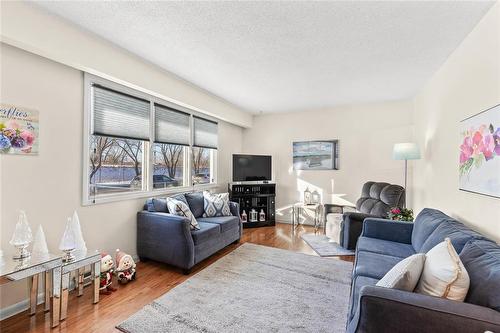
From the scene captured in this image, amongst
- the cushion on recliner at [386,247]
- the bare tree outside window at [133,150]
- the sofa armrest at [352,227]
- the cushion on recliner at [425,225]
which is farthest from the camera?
the sofa armrest at [352,227]

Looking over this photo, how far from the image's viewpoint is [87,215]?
98.8 inches

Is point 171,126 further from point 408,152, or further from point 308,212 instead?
point 408,152

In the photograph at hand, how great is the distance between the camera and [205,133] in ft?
14.5

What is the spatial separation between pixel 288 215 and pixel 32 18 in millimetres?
4818

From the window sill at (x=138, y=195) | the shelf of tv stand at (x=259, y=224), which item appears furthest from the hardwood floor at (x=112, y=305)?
the shelf of tv stand at (x=259, y=224)

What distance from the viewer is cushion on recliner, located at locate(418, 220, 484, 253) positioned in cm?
159

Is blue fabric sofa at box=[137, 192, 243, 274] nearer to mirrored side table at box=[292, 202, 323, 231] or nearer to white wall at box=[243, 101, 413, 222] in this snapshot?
mirrored side table at box=[292, 202, 323, 231]

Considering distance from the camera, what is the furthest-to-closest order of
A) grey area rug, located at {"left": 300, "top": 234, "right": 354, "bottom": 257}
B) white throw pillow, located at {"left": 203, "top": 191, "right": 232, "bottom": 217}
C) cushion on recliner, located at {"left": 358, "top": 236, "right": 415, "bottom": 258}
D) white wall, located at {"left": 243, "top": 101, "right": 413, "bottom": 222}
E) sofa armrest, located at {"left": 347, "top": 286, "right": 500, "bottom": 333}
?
white wall, located at {"left": 243, "top": 101, "right": 413, "bottom": 222}, white throw pillow, located at {"left": 203, "top": 191, "right": 232, "bottom": 217}, grey area rug, located at {"left": 300, "top": 234, "right": 354, "bottom": 257}, cushion on recliner, located at {"left": 358, "top": 236, "right": 415, "bottom": 258}, sofa armrest, located at {"left": 347, "top": 286, "right": 500, "bottom": 333}

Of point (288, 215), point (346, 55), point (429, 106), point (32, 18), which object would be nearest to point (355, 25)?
point (346, 55)

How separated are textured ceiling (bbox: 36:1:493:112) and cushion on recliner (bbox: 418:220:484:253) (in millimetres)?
1710

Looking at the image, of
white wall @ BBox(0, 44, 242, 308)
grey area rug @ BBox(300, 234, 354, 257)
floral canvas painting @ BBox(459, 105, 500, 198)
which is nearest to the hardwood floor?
grey area rug @ BBox(300, 234, 354, 257)

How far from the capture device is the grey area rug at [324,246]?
3.34 m

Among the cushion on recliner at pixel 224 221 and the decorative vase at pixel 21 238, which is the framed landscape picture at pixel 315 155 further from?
the decorative vase at pixel 21 238

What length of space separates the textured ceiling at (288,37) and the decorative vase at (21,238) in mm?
1742
